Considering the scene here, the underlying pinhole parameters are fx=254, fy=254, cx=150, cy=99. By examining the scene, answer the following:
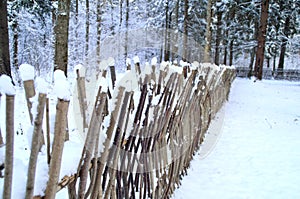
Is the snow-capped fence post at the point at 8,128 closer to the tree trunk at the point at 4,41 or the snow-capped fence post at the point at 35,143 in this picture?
the snow-capped fence post at the point at 35,143

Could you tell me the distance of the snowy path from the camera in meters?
2.90

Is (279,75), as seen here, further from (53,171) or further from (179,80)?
(53,171)

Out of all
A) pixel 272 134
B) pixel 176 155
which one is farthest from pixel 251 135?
pixel 176 155

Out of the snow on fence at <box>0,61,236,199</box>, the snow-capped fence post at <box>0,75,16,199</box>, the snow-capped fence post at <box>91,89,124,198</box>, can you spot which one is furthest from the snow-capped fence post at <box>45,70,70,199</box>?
the snow-capped fence post at <box>91,89,124,198</box>

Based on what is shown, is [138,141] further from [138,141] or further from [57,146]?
[57,146]

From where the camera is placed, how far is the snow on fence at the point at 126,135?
1.08 meters

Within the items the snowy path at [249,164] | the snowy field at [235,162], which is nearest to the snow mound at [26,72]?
the snowy field at [235,162]

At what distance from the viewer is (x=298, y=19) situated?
20688 millimetres

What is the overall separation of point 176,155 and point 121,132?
57.7 inches

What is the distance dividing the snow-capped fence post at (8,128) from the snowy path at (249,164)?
7.35ft

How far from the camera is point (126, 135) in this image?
156 centimetres

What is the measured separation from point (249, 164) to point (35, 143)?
343cm

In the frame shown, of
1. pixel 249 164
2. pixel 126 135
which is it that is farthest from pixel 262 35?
pixel 126 135

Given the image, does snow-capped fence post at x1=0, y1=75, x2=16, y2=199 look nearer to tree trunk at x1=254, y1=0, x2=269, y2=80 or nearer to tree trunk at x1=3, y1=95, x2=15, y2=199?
tree trunk at x1=3, y1=95, x2=15, y2=199
